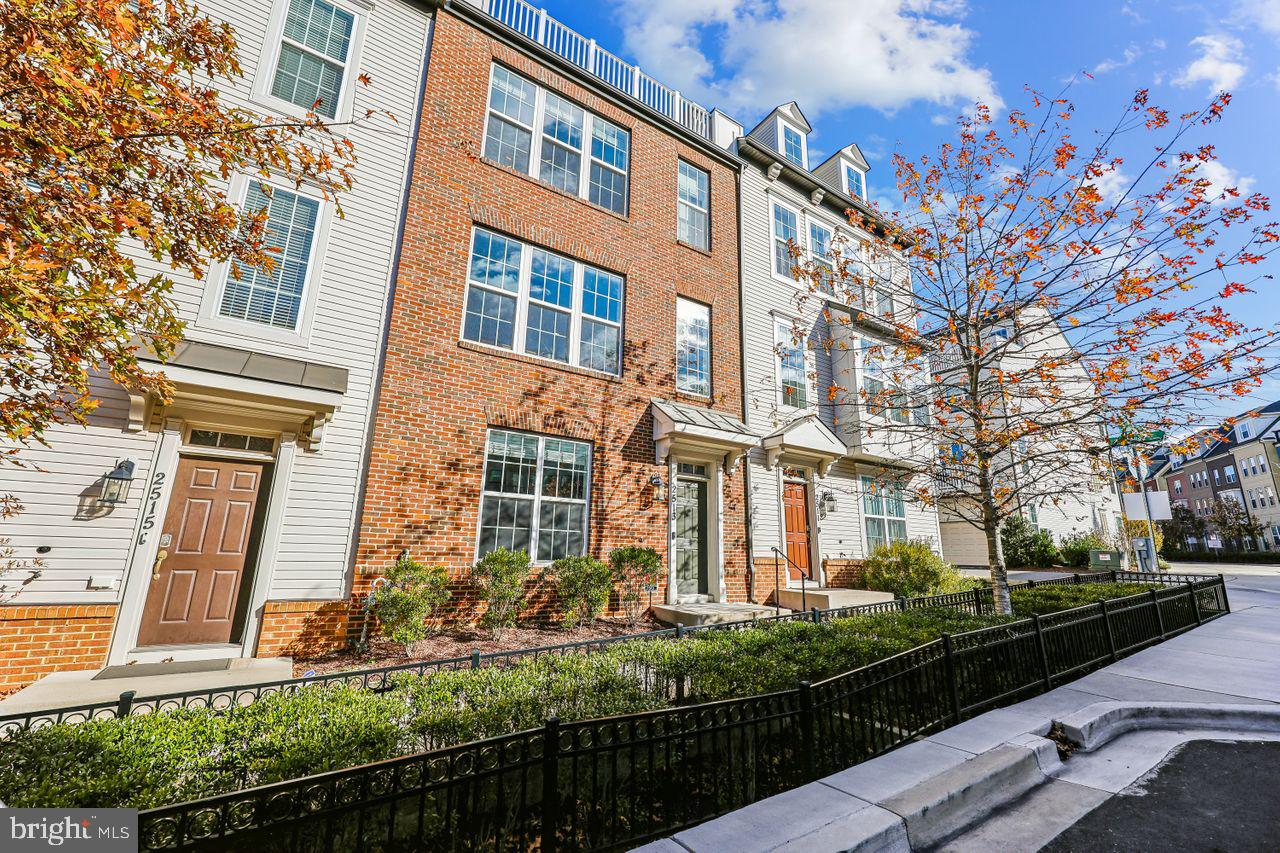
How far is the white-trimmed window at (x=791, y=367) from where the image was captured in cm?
1384

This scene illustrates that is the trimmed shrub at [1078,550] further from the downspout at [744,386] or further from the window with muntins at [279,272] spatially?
the window with muntins at [279,272]

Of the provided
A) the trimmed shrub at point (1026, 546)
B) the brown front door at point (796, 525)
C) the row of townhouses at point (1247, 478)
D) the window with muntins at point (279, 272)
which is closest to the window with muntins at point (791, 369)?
the brown front door at point (796, 525)

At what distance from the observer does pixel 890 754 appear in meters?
4.06

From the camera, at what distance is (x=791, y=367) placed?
14148 millimetres

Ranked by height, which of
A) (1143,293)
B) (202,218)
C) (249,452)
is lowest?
(249,452)

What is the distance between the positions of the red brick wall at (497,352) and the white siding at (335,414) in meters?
0.33

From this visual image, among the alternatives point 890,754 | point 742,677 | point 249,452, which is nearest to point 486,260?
point 249,452

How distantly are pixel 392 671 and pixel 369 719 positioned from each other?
8.17 ft

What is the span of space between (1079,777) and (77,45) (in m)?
8.51

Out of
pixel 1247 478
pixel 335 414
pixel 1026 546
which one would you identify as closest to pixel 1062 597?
pixel 335 414

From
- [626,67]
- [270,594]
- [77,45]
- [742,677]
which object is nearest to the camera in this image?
[77,45]

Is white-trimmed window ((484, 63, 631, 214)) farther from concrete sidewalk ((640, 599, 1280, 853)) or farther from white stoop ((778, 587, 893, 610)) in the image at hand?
concrete sidewalk ((640, 599, 1280, 853))

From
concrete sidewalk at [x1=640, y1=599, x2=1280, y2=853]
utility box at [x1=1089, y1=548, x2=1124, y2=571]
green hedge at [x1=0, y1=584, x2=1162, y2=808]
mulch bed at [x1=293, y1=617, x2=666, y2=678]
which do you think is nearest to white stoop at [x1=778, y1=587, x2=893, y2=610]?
mulch bed at [x1=293, y1=617, x2=666, y2=678]

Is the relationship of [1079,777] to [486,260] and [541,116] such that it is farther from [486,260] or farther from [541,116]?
[541,116]
